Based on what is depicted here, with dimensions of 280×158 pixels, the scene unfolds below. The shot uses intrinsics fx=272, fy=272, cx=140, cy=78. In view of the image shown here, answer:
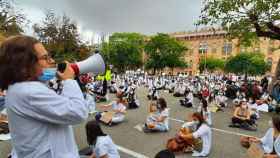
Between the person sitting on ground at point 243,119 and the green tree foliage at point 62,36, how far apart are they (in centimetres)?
1610

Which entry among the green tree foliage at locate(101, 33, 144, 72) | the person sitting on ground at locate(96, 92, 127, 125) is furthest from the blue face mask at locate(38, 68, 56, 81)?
the green tree foliage at locate(101, 33, 144, 72)

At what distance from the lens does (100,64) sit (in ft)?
7.06

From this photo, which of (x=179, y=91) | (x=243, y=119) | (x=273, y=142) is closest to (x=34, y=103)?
(x=273, y=142)

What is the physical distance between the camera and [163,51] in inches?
2459

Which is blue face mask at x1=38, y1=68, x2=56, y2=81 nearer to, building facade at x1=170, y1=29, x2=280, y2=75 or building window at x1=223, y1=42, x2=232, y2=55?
building facade at x1=170, y1=29, x2=280, y2=75

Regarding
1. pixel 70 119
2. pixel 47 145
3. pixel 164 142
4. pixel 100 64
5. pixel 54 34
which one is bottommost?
pixel 164 142

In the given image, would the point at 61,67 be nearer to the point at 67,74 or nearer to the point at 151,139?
the point at 67,74

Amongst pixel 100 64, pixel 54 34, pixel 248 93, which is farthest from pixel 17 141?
pixel 54 34

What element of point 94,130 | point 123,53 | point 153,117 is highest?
point 123,53

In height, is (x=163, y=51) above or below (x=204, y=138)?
above

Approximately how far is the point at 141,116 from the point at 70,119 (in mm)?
9990

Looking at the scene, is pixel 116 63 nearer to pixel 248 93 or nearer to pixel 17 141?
pixel 248 93

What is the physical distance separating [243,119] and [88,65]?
8.96 metres

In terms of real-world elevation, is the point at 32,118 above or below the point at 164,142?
above
